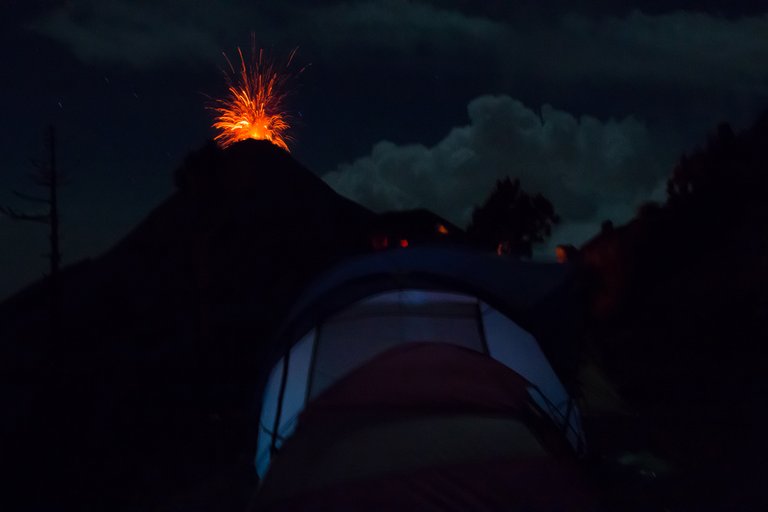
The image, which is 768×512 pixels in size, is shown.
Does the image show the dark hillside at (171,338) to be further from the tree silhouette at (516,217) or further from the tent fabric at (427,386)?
the tree silhouette at (516,217)

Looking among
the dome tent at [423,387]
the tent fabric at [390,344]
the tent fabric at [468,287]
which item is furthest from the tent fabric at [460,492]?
the tent fabric at [390,344]

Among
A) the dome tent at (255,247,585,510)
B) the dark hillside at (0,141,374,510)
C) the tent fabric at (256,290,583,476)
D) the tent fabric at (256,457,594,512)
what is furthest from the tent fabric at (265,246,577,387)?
the tent fabric at (256,457,594,512)

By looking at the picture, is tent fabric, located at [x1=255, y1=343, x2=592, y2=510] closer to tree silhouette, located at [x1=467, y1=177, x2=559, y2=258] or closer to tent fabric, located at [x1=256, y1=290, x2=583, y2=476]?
tent fabric, located at [x1=256, y1=290, x2=583, y2=476]

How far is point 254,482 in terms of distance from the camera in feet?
26.1

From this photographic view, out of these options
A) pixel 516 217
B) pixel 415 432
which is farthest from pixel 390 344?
pixel 516 217

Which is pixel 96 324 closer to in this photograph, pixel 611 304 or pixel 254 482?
pixel 611 304

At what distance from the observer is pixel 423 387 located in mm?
5977

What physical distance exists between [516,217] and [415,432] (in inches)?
1371

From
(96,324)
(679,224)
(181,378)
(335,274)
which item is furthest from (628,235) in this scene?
(96,324)

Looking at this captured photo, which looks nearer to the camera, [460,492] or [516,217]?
[460,492]

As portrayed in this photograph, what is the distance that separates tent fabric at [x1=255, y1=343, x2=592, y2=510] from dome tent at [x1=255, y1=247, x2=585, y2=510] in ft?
0.04

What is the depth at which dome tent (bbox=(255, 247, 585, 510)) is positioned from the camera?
196 inches

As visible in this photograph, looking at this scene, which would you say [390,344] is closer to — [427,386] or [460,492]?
[427,386]

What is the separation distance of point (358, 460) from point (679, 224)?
1181 inches
